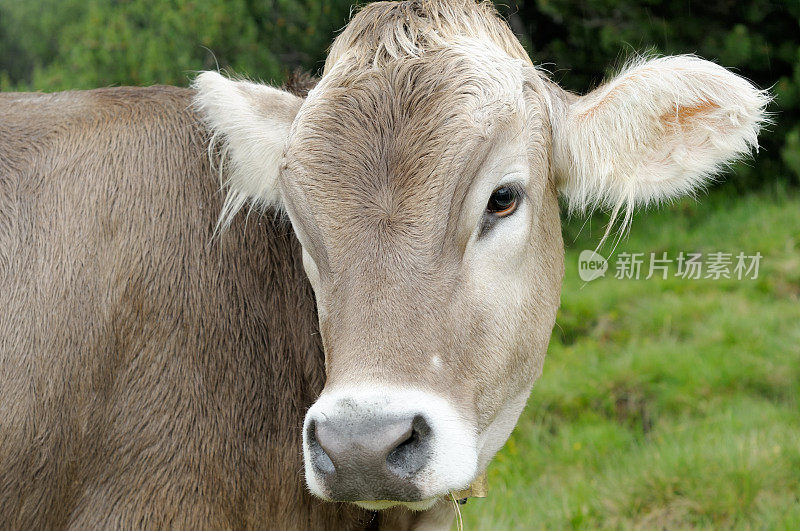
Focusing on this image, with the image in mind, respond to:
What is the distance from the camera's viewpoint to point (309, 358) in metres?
2.70

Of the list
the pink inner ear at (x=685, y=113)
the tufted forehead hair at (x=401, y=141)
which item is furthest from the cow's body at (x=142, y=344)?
the pink inner ear at (x=685, y=113)

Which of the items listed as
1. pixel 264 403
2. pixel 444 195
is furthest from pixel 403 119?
pixel 264 403

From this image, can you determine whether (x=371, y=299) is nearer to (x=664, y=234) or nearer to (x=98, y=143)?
(x=98, y=143)

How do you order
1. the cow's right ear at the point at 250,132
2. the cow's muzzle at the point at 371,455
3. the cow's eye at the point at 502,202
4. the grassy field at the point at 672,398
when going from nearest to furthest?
the cow's muzzle at the point at 371,455, the cow's eye at the point at 502,202, the cow's right ear at the point at 250,132, the grassy field at the point at 672,398

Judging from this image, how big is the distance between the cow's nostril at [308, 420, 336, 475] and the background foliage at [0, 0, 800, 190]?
453 cm

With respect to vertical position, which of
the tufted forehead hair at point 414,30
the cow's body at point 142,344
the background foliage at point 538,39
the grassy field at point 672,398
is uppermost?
the tufted forehead hair at point 414,30

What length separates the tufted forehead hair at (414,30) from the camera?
2443mm

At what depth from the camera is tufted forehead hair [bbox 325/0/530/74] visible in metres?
2.44

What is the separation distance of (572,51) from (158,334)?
17.6 ft

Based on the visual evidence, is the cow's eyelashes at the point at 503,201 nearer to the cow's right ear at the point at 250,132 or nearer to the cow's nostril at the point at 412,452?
the cow's nostril at the point at 412,452

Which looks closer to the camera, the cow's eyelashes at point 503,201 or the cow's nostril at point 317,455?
the cow's nostril at point 317,455

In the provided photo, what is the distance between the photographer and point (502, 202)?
7.65 ft

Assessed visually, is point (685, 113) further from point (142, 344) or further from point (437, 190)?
point (142, 344)

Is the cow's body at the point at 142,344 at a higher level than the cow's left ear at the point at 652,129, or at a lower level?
lower
